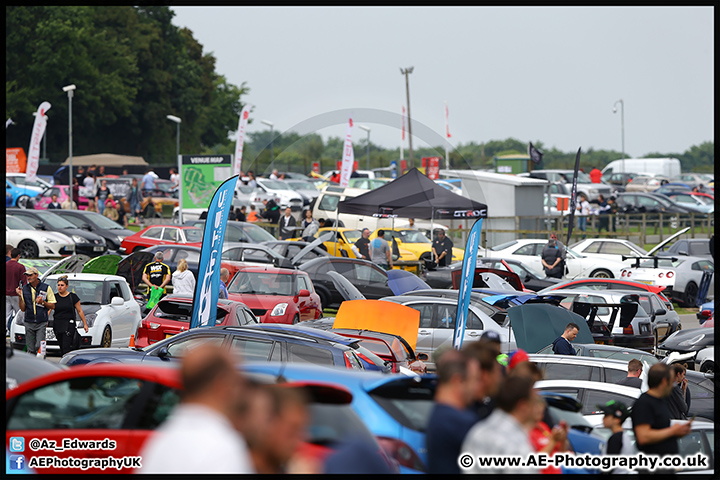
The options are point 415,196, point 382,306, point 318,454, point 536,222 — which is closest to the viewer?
point 318,454

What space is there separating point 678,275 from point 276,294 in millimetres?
12850

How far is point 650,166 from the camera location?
67438 mm

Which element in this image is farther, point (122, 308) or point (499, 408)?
point (122, 308)

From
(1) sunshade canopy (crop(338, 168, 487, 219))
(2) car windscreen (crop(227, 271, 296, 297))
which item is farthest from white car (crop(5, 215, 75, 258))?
(2) car windscreen (crop(227, 271, 296, 297))

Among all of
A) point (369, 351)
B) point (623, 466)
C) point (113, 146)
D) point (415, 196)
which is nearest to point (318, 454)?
point (623, 466)

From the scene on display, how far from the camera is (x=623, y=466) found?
227 inches

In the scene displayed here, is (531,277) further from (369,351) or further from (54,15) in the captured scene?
(54,15)

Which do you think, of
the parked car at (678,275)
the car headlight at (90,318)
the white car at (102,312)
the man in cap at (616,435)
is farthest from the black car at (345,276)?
the man in cap at (616,435)

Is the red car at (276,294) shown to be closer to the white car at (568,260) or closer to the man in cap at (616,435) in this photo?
the white car at (568,260)

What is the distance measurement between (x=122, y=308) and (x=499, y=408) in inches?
463

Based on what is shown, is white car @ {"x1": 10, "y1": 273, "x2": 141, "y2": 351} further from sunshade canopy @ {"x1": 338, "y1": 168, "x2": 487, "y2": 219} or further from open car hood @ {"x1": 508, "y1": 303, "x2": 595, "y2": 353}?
sunshade canopy @ {"x1": 338, "y1": 168, "x2": 487, "y2": 219}

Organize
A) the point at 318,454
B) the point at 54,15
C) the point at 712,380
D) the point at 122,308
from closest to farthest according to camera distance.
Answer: the point at 318,454, the point at 712,380, the point at 122,308, the point at 54,15

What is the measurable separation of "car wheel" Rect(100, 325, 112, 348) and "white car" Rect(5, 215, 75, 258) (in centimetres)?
1197

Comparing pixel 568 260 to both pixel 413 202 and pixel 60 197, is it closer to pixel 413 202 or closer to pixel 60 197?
pixel 413 202
